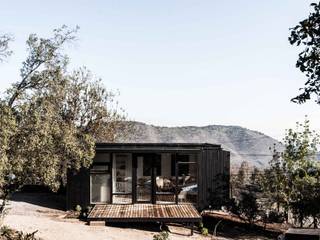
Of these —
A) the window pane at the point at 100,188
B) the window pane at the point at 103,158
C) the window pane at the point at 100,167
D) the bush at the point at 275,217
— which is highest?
the window pane at the point at 103,158

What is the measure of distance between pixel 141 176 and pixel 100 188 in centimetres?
211

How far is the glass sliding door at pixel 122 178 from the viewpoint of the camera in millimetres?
21938

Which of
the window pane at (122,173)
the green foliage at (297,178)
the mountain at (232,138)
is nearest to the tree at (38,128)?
the window pane at (122,173)

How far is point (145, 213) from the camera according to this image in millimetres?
19422

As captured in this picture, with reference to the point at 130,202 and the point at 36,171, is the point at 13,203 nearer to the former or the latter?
the point at 130,202

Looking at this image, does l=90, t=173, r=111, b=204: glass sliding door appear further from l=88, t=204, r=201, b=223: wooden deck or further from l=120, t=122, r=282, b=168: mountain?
l=120, t=122, r=282, b=168: mountain

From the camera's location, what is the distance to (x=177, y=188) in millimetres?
22141

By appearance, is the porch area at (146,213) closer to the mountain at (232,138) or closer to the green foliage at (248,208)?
the green foliage at (248,208)

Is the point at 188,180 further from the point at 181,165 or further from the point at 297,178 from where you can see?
the point at 297,178

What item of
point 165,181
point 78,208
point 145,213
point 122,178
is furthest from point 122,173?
point 145,213

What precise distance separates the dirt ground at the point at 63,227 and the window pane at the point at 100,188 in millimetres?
1702

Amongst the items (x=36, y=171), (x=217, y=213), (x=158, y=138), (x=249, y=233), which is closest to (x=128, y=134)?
(x=217, y=213)

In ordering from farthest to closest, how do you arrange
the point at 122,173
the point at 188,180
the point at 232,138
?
the point at 232,138 → the point at 188,180 → the point at 122,173

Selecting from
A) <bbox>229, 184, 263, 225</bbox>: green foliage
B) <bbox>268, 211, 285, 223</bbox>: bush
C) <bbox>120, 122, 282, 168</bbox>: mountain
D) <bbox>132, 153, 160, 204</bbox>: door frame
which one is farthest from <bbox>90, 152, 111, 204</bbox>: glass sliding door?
<bbox>120, 122, 282, 168</bbox>: mountain
